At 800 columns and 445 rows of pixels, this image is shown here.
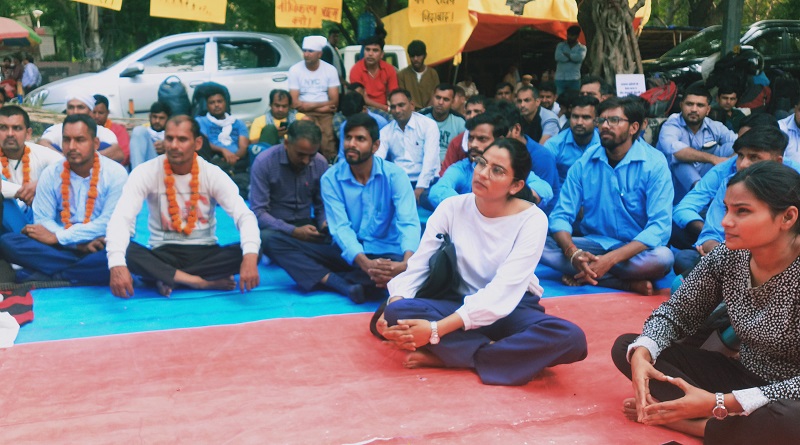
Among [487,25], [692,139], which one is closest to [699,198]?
[692,139]

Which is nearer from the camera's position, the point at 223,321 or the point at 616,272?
the point at 223,321

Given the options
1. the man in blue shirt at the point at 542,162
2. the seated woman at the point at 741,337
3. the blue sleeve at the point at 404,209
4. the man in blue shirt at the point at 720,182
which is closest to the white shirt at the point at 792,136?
the man in blue shirt at the point at 720,182

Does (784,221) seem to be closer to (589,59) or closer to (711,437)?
(711,437)

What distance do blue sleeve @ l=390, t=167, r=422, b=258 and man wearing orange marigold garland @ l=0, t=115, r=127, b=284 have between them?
1740 millimetres

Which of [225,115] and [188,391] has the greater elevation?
[225,115]

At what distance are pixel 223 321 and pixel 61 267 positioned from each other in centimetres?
127

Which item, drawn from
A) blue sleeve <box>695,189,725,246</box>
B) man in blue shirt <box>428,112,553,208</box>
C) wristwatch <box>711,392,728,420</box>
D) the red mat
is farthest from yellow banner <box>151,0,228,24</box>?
wristwatch <box>711,392,728,420</box>

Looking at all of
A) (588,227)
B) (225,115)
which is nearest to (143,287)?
(588,227)

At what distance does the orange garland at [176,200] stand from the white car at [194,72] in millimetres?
4982

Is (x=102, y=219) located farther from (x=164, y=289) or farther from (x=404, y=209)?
(x=404, y=209)

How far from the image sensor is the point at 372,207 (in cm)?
496

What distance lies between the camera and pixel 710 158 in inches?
258

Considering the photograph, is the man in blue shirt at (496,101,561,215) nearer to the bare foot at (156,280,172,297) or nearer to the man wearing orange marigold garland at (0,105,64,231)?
the bare foot at (156,280,172,297)

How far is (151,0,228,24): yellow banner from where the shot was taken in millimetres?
6465
